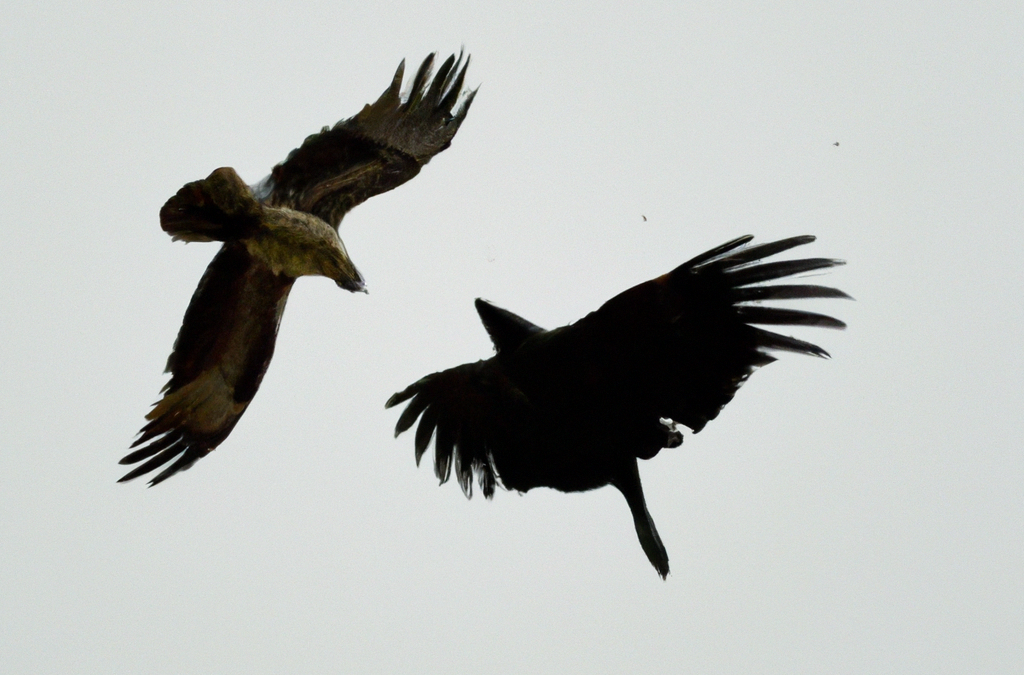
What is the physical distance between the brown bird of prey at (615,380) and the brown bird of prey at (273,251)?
533 millimetres

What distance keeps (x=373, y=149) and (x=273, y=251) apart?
18.0 inches

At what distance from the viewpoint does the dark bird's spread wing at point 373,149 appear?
269cm

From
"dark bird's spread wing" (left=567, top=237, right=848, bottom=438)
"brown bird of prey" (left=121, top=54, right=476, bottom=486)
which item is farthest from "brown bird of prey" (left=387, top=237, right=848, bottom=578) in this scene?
"brown bird of prey" (left=121, top=54, right=476, bottom=486)

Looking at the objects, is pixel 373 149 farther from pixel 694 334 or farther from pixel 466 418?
pixel 694 334

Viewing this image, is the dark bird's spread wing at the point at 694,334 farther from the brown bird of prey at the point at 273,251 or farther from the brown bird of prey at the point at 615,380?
the brown bird of prey at the point at 273,251

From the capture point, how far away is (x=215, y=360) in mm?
2838

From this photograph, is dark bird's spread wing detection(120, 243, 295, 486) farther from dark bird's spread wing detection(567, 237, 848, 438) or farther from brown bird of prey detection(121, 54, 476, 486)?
dark bird's spread wing detection(567, 237, 848, 438)

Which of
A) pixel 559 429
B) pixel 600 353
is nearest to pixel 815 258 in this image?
pixel 600 353

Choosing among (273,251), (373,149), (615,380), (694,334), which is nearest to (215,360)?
(273,251)

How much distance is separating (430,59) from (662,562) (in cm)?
183

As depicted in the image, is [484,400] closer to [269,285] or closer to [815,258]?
[269,285]

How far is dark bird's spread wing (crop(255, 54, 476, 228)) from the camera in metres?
2.69

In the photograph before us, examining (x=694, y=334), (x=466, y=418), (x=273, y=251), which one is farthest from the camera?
(x=466, y=418)

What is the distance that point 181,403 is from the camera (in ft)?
9.20
